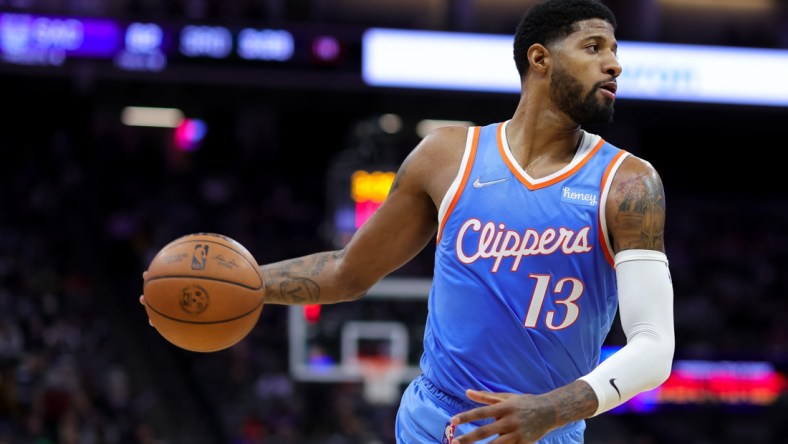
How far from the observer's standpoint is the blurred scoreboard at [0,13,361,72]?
14.9m

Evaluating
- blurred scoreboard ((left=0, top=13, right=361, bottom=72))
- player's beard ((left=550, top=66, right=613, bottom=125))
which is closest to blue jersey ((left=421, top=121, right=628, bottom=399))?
→ player's beard ((left=550, top=66, right=613, bottom=125))

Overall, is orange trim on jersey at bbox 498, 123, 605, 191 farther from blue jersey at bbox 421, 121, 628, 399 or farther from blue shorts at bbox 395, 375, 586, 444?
blue shorts at bbox 395, 375, 586, 444

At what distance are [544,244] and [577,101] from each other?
19.5 inches

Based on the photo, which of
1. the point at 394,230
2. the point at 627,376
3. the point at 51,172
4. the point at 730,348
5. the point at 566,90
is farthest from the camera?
the point at 51,172

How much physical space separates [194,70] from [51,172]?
17.0 ft

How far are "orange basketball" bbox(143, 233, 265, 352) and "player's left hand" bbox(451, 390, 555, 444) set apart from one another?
1.03m

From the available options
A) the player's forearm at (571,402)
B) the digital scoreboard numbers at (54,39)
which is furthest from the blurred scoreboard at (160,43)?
the player's forearm at (571,402)

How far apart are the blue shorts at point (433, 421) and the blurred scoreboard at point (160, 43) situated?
1225 cm

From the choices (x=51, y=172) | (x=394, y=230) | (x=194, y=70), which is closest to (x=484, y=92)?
(x=194, y=70)

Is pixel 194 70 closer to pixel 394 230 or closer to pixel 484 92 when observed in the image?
pixel 484 92

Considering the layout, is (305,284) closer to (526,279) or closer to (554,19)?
(526,279)

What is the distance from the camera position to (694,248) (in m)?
20.3

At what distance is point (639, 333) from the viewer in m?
3.20

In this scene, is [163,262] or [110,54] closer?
[163,262]
